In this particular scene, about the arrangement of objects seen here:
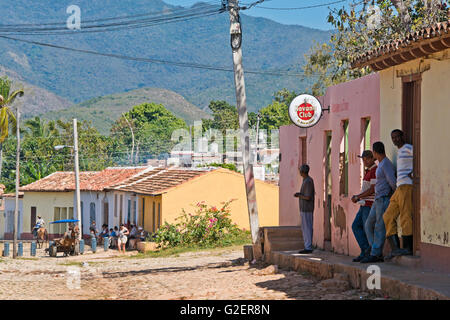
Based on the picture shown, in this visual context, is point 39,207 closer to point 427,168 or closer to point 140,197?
point 140,197

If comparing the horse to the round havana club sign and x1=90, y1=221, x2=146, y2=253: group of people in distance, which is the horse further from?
the round havana club sign

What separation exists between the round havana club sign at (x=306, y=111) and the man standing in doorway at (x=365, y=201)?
3918 millimetres

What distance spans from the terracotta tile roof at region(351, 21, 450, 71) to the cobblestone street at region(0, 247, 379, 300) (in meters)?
3.55

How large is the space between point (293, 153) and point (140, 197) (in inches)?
807

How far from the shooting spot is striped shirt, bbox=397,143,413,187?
40.4ft

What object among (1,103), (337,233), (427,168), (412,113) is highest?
(1,103)

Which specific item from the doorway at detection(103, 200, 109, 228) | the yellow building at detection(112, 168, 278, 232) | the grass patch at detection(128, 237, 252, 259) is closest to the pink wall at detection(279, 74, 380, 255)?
the grass patch at detection(128, 237, 252, 259)

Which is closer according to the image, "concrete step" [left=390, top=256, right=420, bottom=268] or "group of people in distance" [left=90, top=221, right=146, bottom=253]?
"concrete step" [left=390, top=256, right=420, bottom=268]

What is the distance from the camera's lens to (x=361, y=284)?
37.9ft

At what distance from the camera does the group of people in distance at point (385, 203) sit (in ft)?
40.3

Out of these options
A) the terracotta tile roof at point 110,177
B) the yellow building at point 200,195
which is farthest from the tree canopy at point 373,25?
the terracotta tile roof at point 110,177

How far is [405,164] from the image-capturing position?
40.5 feet

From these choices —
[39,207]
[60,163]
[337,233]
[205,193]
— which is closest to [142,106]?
[60,163]

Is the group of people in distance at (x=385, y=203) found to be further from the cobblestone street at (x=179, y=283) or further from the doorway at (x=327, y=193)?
the doorway at (x=327, y=193)
